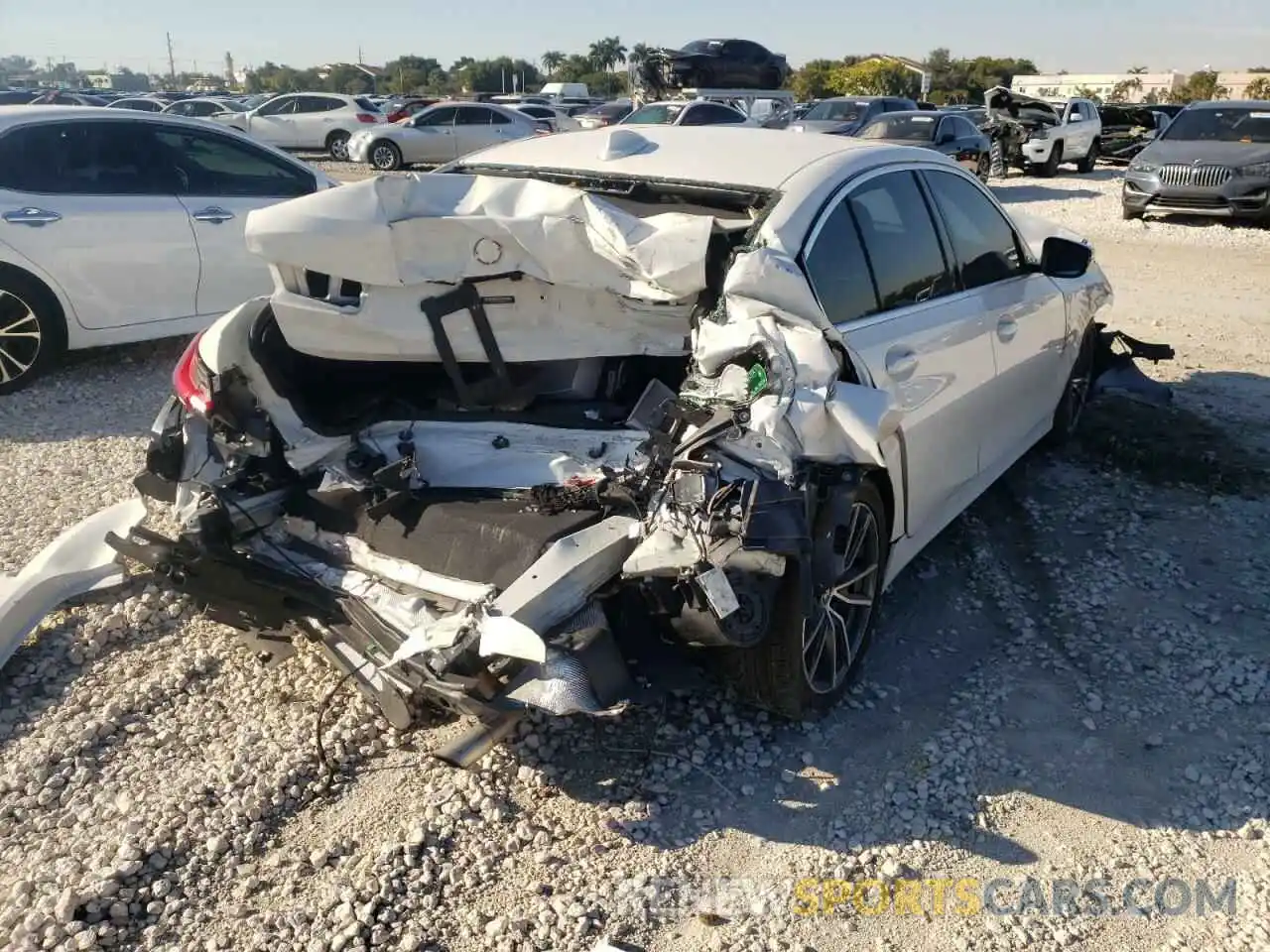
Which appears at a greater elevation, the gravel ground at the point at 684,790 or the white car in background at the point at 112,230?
the white car in background at the point at 112,230

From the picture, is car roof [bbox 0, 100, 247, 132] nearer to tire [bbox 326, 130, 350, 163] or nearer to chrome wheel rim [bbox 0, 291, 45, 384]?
chrome wheel rim [bbox 0, 291, 45, 384]

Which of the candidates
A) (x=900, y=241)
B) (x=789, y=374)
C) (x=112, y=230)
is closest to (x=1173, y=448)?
(x=900, y=241)

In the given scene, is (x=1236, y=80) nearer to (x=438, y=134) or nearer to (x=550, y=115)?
(x=550, y=115)

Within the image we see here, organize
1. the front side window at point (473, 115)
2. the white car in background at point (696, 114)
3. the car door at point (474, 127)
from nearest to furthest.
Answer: the white car in background at point (696, 114) → the car door at point (474, 127) → the front side window at point (473, 115)

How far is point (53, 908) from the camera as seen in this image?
2521 millimetres

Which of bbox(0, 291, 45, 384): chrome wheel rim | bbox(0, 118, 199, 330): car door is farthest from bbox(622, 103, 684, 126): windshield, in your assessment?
bbox(0, 291, 45, 384): chrome wheel rim

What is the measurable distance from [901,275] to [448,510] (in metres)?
1.84

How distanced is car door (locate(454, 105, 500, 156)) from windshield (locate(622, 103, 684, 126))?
17.0 feet

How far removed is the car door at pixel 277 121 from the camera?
1027 inches

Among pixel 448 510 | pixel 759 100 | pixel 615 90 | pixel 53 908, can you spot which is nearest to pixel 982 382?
pixel 448 510

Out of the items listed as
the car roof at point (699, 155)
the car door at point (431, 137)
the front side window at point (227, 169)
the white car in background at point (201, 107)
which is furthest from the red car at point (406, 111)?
the car roof at point (699, 155)

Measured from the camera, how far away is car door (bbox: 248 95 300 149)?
85.6 feet

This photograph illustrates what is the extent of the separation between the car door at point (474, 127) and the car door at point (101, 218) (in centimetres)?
1782

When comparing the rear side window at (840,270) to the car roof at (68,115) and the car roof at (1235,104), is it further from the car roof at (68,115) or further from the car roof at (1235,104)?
the car roof at (1235,104)
